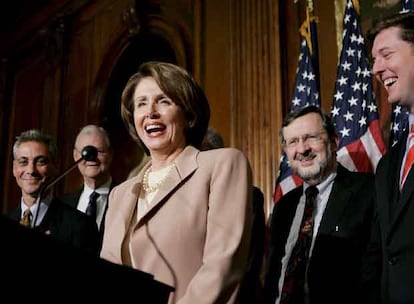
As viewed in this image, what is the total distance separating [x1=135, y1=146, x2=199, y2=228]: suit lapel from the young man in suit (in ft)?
2.51

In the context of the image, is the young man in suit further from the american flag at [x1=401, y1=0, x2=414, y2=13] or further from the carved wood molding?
the carved wood molding

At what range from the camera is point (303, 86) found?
14.4ft

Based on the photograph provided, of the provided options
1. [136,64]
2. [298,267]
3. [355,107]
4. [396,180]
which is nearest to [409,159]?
[396,180]

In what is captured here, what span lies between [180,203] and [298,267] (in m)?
1.09

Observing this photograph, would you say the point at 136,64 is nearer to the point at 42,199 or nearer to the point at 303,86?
the point at 303,86

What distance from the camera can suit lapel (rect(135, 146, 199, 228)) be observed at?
6.86 ft

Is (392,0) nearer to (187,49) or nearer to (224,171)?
(187,49)

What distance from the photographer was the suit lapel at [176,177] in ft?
6.86

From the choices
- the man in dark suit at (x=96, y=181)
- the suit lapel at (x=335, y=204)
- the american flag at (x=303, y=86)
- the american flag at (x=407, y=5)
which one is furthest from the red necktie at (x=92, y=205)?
the american flag at (x=407, y=5)

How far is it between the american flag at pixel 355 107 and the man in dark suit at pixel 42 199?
158cm

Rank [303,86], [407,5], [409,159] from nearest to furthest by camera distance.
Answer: [409,159] < [407,5] < [303,86]

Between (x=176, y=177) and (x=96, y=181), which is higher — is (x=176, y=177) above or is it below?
below

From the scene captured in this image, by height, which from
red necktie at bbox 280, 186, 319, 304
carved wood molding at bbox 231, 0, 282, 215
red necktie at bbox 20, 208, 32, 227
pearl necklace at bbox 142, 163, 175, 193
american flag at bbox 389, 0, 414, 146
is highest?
carved wood molding at bbox 231, 0, 282, 215

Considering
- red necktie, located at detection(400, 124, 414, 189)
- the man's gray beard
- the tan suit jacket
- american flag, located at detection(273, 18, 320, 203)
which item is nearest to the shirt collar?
american flag, located at detection(273, 18, 320, 203)
